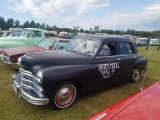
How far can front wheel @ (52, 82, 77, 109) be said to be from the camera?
416cm

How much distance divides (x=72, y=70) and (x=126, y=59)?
2438 millimetres

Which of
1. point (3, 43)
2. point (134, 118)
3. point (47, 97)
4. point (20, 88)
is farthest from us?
point (3, 43)

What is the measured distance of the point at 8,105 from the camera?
450 centimetres

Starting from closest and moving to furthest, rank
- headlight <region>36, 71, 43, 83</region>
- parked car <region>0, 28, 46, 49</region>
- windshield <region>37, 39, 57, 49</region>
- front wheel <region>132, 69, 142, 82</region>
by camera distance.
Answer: headlight <region>36, 71, 43, 83</region>, front wheel <region>132, 69, 142, 82</region>, windshield <region>37, 39, 57, 49</region>, parked car <region>0, 28, 46, 49</region>

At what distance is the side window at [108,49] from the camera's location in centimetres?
526

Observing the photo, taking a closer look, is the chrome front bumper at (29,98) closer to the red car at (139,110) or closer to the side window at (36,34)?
the red car at (139,110)

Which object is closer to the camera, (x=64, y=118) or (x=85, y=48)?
(x=64, y=118)

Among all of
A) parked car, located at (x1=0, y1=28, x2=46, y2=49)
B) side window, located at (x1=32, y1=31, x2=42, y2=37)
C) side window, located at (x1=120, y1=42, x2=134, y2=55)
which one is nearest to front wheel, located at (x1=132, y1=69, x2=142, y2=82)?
side window, located at (x1=120, y1=42, x2=134, y2=55)

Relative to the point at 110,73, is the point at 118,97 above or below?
below

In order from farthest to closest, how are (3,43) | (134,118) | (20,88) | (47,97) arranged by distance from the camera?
(3,43)
(20,88)
(47,97)
(134,118)

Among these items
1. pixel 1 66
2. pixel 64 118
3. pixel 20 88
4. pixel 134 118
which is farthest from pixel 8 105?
pixel 1 66

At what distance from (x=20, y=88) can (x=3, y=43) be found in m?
6.12

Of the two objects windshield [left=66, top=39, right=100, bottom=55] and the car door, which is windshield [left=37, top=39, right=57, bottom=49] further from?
the car door

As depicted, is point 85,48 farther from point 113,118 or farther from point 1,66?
point 1,66
